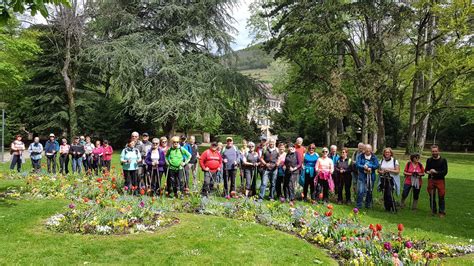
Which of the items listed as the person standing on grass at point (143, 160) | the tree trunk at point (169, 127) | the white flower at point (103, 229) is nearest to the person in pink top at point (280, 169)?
the person standing on grass at point (143, 160)

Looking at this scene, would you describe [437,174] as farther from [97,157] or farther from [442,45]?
[442,45]

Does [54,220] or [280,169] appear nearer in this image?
[54,220]

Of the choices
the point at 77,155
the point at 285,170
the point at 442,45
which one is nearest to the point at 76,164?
the point at 77,155

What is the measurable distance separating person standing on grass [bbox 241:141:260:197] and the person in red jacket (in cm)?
88

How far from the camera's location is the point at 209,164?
33.8 feet

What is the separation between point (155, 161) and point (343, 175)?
5155mm

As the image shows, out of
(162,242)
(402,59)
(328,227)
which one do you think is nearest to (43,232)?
(162,242)

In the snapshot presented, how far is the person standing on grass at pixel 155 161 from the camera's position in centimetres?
1066

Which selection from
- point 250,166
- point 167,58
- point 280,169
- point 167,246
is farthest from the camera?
point 167,58

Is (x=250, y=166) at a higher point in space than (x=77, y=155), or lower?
lower

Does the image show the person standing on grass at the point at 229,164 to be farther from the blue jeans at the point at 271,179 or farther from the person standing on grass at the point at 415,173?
the person standing on grass at the point at 415,173

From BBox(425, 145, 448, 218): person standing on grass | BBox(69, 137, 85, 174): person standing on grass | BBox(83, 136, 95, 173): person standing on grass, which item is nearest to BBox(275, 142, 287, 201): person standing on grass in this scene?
BBox(425, 145, 448, 218): person standing on grass

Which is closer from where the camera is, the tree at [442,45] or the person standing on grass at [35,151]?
the person standing on grass at [35,151]

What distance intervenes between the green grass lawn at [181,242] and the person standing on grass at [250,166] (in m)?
3.14
